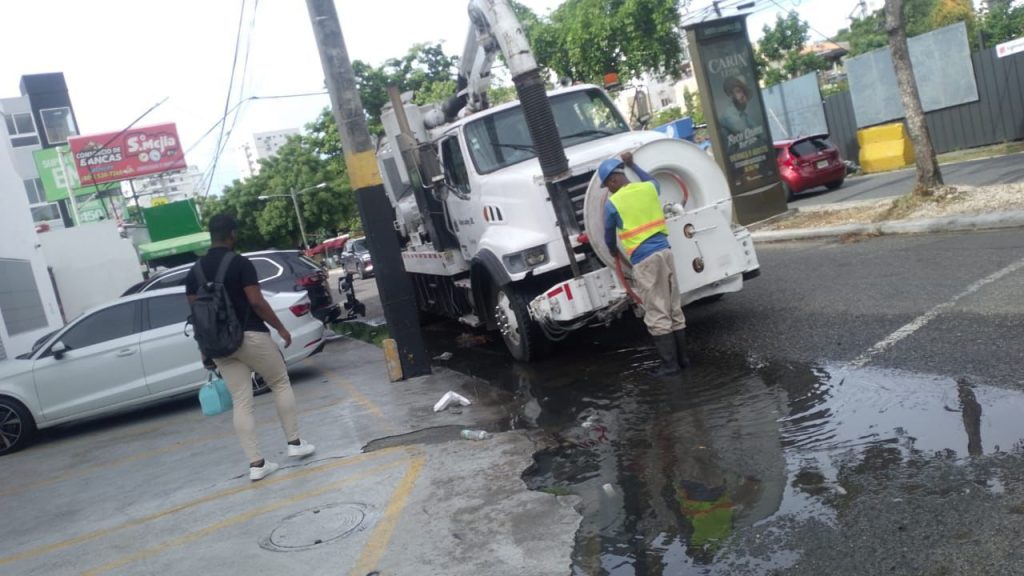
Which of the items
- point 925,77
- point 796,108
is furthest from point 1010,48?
point 796,108

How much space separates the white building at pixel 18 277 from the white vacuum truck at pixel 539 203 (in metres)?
8.21

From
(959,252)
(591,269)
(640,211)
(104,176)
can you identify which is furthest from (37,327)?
(104,176)

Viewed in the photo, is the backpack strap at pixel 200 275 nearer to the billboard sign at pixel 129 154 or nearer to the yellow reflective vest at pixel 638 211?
the yellow reflective vest at pixel 638 211

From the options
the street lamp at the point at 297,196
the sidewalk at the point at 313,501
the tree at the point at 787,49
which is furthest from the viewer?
the street lamp at the point at 297,196

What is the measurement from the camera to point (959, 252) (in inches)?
381

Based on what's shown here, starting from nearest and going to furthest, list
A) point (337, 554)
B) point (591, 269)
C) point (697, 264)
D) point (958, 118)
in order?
point (337, 554) → point (697, 264) → point (591, 269) → point (958, 118)

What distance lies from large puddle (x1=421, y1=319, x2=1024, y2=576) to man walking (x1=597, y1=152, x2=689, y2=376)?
42cm

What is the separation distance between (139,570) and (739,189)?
1313 centimetres

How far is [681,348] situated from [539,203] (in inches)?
78.9

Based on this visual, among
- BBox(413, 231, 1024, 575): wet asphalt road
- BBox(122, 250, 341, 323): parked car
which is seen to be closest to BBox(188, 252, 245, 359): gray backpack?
BBox(413, 231, 1024, 575): wet asphalt road

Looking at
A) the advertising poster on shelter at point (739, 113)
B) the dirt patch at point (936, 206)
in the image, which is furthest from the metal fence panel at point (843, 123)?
the dirt patch at point (936, 206)

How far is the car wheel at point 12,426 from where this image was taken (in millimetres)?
9680

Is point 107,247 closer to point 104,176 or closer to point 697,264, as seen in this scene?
point 104,176

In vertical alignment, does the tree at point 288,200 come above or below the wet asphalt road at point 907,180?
above
